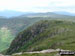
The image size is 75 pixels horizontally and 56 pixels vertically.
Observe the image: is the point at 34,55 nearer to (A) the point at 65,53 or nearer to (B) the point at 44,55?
(B) the point at 44,55

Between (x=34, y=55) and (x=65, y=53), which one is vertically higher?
(x=65, y=53)

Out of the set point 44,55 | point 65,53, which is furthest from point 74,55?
point 44,55

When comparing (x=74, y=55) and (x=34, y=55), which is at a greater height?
(x=74, y=55)

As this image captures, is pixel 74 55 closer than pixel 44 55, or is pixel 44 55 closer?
pixel 74 55

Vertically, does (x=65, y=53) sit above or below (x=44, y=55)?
above

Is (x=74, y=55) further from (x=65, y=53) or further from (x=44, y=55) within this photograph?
(x=44, y=55)

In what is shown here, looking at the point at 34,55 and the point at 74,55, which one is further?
the point at 34,55

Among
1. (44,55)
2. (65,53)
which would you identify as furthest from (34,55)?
(65,53)

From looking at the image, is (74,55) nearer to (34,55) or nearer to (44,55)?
(44,55)
